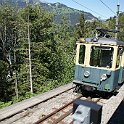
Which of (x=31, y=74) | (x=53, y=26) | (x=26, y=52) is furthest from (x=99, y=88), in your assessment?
(x=53, y=26)

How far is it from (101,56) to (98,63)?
0.37 metres

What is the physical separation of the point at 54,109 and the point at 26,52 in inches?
597

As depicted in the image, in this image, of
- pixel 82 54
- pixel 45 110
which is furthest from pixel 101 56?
pixel 45 110

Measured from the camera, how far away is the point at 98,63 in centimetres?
1229

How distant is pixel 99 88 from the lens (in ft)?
40.3

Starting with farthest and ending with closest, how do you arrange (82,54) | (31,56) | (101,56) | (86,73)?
→ 1. (31,56)
2. (82,54)
3. (86,73)
4. (101,56)

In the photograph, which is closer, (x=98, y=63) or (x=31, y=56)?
(x=98, y=63)

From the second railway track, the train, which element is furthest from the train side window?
the second railway track

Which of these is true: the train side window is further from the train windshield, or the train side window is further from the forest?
the forest

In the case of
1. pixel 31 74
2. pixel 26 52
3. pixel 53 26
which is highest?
pixel 53 26

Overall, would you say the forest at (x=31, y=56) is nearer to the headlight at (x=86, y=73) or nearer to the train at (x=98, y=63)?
the train at (x=98, y=63)

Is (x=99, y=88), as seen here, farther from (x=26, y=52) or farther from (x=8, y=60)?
(x=8, y=60)

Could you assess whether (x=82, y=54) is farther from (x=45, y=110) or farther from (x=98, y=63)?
(x=45, y=110)

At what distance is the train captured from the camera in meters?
12.0
